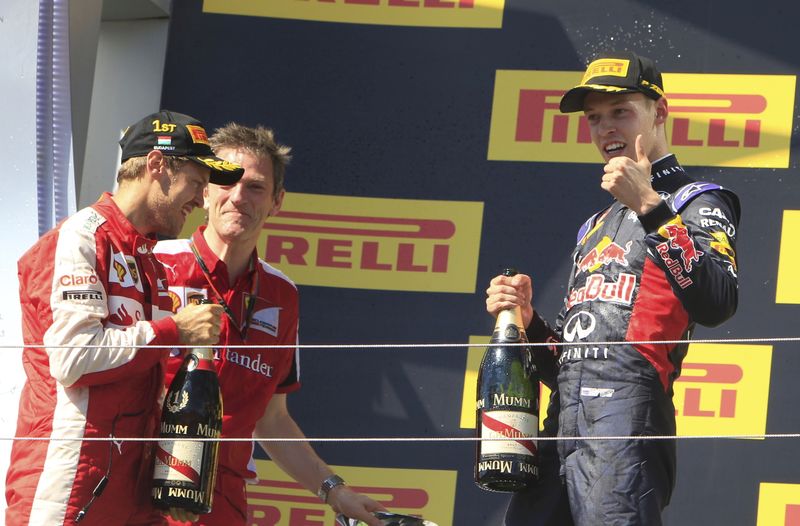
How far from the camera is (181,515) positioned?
2.27m

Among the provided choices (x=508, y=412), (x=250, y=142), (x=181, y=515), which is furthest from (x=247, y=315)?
(x=508, y=412)

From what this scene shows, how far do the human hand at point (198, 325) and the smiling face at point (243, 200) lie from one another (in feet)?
1.26

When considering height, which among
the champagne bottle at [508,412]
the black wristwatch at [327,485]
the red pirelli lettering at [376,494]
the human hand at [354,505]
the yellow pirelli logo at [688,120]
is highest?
the yellow pirelli logo at [688,120]

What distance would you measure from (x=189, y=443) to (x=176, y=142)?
558 millimetres

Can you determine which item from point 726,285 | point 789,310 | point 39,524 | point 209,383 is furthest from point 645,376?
point 789,310

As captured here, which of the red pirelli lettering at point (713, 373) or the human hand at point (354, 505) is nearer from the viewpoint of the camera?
the human hand at point (354, 505)

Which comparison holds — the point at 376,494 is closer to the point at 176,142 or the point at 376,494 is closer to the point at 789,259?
the point at 789,259

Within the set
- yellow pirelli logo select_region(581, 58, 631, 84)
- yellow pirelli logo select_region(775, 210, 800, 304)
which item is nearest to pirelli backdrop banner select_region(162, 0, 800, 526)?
yellow pirelli logo select_region(775, 210, 800, 304)

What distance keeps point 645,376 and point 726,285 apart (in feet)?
0.66

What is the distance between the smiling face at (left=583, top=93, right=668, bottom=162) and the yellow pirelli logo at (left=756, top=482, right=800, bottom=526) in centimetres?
135

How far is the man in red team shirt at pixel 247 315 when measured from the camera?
2.54m

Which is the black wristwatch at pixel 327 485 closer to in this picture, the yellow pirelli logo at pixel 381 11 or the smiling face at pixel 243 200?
the smiling face at pixel 243 200

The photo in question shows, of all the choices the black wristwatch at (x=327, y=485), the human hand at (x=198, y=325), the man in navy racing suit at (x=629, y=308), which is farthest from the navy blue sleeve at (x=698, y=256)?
the black wristwatch at (x=327, y=485)

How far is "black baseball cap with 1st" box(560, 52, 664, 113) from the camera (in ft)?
7.38
